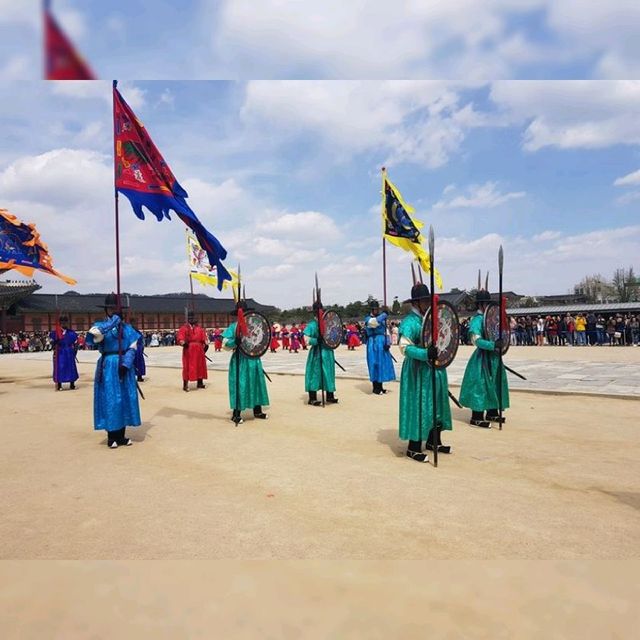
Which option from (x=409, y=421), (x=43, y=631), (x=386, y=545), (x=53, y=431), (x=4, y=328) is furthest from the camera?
(x=4, y=328)

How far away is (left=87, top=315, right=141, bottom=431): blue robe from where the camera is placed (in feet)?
21.0

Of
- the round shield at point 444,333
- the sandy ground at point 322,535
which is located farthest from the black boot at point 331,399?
the round shield at point 444,333

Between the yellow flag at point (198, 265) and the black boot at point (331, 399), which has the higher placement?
the yellow flag at point (198, 265)

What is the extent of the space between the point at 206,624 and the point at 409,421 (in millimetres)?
3521

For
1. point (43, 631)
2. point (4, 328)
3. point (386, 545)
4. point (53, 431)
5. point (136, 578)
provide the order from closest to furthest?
point (43, 631), point (136, 578), point (386, 545), point (53, 431), point (4, 328)

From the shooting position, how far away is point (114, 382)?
21.2 feet

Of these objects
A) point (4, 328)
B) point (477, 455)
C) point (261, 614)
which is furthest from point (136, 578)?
point (4, 328)

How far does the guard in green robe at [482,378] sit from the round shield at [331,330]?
3.15m

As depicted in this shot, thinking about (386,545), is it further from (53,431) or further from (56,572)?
(53,431)

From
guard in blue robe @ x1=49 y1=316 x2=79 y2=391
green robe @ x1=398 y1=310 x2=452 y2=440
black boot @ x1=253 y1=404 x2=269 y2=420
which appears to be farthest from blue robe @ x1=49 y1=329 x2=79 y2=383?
green robe @ x1=398 y1=310 x2=452 y2=440

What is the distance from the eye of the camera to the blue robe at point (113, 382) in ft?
21.0

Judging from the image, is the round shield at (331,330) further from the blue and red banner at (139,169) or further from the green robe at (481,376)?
the blue and red banner at (139,169)

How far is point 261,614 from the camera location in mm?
2574

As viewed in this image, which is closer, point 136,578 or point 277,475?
point 136,578
